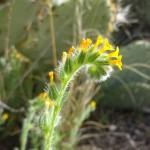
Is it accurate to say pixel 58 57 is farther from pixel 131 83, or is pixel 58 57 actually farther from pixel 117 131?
pixel 117 131

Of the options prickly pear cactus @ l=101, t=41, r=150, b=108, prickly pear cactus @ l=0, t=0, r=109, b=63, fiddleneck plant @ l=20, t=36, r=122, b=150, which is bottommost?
fiddleneck plant @ l=20, t=36, r=122, b=150

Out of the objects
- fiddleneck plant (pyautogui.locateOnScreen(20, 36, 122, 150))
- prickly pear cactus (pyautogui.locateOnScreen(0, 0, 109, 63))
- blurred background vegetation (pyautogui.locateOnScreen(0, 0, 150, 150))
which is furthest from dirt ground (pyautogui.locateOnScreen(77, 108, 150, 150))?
fiddleneck plant (pyautogui.locateOnScreen(20, 36, 122, 150))

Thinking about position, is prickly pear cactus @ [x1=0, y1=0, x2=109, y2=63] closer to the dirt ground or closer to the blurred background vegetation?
the blurred background vegetation

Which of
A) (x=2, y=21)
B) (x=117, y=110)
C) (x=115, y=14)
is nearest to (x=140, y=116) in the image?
(x=117, y=110)

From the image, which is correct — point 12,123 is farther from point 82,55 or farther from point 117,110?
point 82,55

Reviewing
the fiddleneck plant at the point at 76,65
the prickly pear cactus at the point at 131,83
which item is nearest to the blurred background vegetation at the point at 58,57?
the prickly pear cactus at the point at 131,83

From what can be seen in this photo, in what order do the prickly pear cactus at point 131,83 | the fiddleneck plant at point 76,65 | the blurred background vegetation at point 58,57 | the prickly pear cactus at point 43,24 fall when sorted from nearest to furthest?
1. the fiddleneck plant at point 76,65
2. the blurred background vegetation at point 58,57
3. the prickly pear cactus at point 43,24
4. the prickly pear cactus at point 131,83

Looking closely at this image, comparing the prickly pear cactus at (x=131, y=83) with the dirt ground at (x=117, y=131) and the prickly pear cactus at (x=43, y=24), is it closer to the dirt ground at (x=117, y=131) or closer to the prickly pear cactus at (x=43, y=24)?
the dirt ground at (x=117, y=131)
